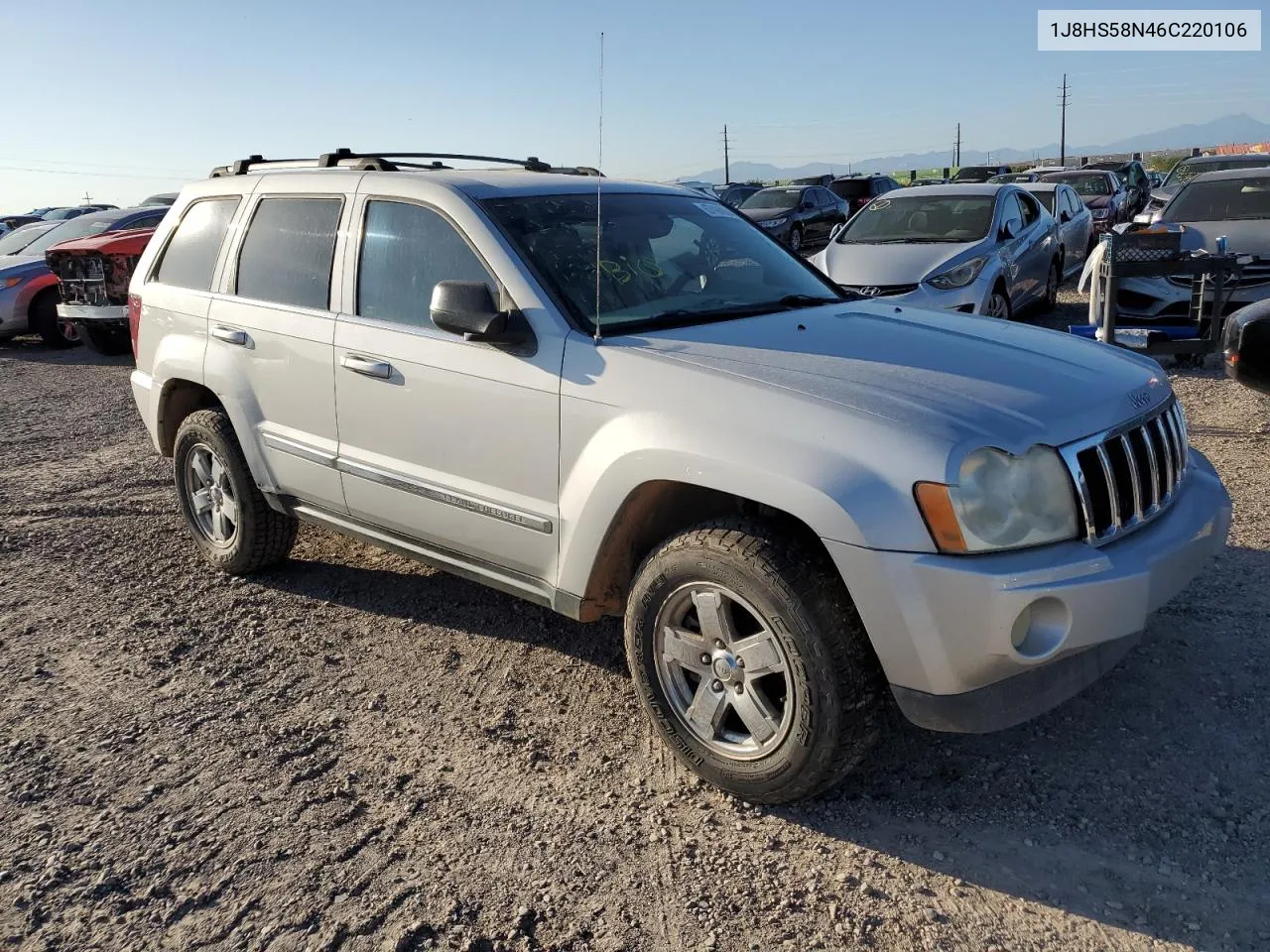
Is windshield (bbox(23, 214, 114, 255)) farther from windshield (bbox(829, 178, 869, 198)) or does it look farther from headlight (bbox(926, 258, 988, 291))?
windshield (bbox(829, 178, 869, 198))

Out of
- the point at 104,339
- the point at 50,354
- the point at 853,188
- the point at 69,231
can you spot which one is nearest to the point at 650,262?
the point at 104,339

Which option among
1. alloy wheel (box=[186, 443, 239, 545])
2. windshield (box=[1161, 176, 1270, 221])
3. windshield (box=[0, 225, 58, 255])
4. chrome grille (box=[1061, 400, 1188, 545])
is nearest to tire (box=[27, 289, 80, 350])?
windshield (box=[0, 225, 58, 255])

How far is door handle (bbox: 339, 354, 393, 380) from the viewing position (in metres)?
3.82

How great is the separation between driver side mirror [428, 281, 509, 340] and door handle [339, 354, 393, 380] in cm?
54

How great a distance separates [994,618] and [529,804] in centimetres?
148

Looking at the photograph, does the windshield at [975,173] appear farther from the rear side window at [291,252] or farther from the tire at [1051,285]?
the rear side window at [291,252]

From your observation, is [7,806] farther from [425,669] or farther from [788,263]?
[788,263]

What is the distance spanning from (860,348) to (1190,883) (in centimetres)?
174

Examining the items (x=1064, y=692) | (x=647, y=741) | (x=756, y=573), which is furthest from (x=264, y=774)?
(x=1064, y=692)

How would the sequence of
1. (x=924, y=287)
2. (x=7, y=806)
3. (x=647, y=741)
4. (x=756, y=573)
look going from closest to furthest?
(x=756, y=573)
(x=7, y=806)
(x=647, y=741)
(x=924, y=287)

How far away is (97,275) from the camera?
11859 mm

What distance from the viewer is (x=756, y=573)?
2.81 meters

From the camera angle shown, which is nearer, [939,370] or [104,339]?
[939,370]

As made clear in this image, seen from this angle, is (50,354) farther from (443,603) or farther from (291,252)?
(443,603)
